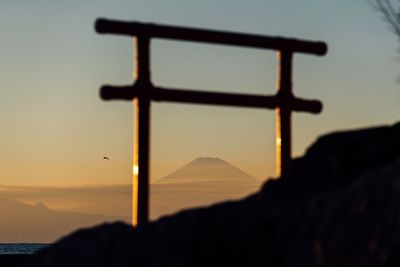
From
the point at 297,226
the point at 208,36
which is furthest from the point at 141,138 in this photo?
the point at 297,226

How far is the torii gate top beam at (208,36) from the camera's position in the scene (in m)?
10.7

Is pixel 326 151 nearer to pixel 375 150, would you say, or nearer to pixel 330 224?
pixel 375 150

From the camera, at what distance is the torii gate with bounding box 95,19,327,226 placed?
10617 mm

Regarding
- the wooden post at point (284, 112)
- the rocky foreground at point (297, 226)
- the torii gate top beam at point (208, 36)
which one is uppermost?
the torii gate top beam at point (208, 36)

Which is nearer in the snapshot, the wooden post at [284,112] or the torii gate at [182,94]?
the torii gate at [182,94]

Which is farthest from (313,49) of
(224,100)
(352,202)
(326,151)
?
(352,202)

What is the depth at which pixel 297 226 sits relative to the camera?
6844 millimetres

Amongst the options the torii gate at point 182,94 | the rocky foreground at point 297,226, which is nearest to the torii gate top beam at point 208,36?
the torii gate at point 182,94

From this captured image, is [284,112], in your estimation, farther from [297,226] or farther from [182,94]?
[297,226]

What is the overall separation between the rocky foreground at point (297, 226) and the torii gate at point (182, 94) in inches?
74.3

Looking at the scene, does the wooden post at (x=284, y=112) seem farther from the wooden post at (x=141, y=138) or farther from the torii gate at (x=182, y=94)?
the wooden post at (x=141, y=138)

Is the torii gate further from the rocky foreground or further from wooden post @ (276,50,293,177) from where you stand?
the rocky foreground

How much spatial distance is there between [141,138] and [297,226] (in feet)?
13.9

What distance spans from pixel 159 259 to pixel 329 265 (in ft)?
5.91
